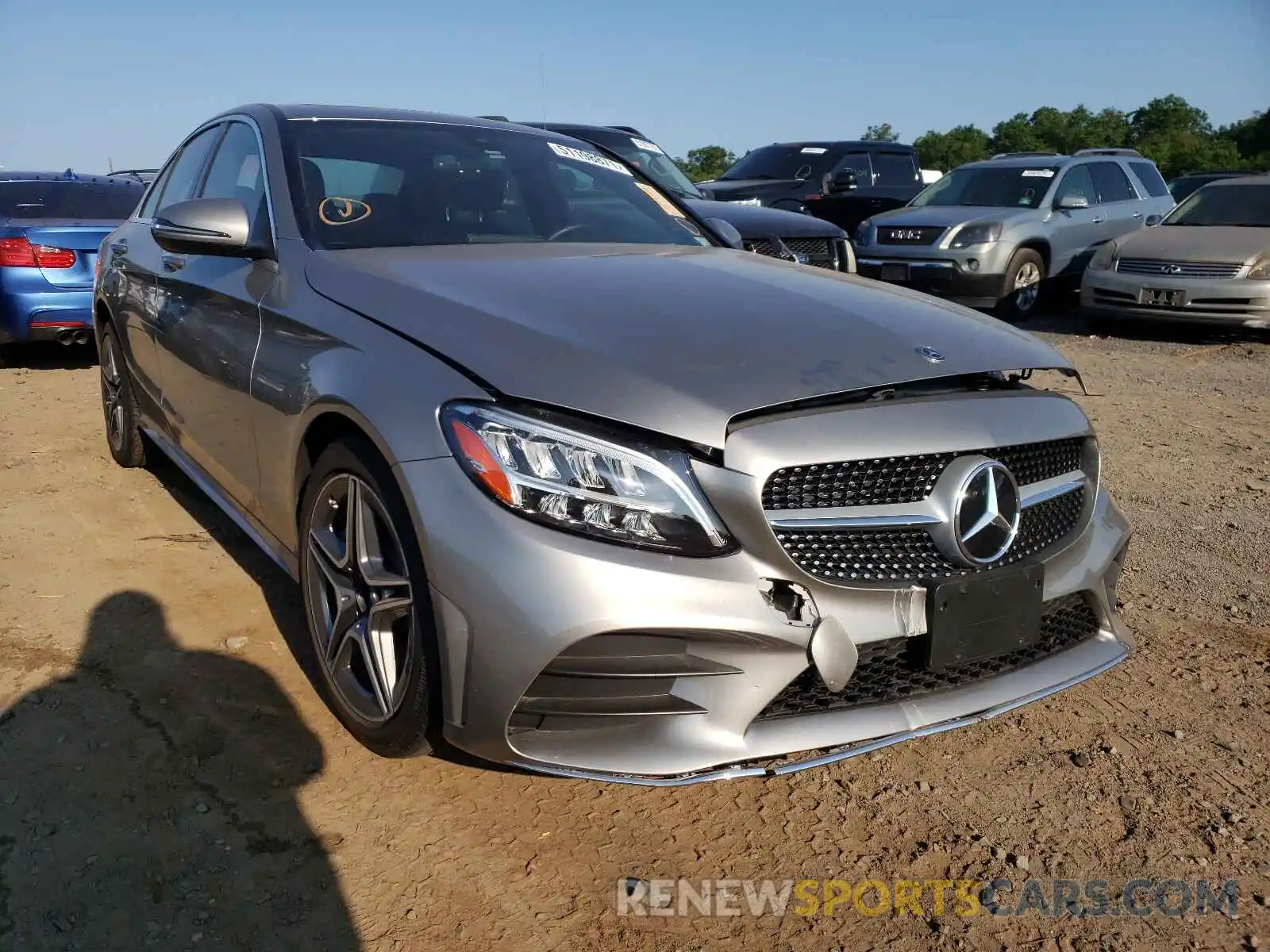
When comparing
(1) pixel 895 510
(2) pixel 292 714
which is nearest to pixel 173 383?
(2) pixel 292 714

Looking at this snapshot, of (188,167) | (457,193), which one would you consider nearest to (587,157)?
(457,193)

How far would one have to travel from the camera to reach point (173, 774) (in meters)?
2.47

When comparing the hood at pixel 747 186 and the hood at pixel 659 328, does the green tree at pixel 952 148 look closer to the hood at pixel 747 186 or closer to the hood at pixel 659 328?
the hood at pixel 747 186

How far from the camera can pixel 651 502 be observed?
2008 mm

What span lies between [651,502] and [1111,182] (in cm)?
1160

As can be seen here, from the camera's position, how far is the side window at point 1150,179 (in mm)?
12281

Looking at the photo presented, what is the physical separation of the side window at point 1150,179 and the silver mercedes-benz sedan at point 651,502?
10993 mm

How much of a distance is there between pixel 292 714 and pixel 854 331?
5.73 feet

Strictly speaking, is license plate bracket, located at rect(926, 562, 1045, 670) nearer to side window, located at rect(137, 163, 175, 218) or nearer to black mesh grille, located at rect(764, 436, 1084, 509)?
black mesh grille, located at rect(764, 436, 1084, 509)

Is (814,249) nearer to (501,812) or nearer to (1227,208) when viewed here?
(1227,208)

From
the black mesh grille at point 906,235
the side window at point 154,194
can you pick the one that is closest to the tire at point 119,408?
the side window at point 154,194

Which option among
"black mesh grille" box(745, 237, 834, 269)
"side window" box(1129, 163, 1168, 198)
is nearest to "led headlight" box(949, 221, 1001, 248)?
"black mesh grille" box(745, 237, 834, 269)

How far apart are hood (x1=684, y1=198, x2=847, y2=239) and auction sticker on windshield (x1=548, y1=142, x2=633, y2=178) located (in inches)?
140

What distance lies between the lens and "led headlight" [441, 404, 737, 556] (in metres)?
2.00
